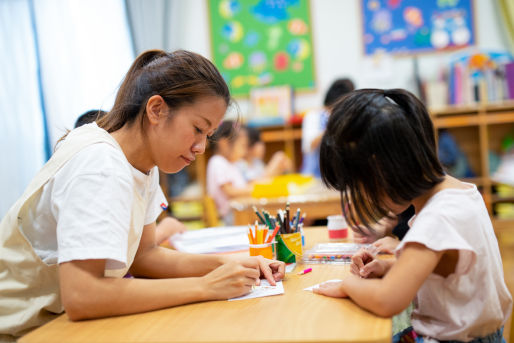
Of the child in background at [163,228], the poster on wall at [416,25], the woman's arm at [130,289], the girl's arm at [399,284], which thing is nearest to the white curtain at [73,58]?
the child in background at [163,228]

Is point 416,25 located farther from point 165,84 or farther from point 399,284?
point 399,284

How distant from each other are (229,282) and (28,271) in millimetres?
476

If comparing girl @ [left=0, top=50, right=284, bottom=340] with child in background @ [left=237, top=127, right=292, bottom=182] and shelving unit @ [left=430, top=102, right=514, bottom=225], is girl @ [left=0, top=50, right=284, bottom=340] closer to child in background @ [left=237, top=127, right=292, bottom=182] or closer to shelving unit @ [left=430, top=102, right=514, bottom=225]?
child in background @ [left=237, top=127, right=292, bottom=182]

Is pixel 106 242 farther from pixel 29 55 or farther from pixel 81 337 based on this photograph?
pixel 29 55

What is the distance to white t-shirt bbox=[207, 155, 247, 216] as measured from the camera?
3.54m

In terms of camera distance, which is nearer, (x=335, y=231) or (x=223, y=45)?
(x=335, y=231)

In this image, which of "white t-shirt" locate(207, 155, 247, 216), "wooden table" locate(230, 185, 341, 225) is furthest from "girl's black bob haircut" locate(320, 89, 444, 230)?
"white t-shirt" locate(207, 155, 247, 216)

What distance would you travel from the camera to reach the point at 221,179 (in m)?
3.53

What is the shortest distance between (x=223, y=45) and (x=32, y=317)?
4.23m

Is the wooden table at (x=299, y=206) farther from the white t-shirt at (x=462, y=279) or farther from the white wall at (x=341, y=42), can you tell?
the white wall at (x=341, y=42)

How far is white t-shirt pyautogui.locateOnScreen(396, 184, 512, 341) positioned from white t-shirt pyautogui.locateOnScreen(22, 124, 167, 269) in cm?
60

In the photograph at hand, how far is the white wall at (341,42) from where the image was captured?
4605mm

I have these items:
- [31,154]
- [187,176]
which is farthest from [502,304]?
[187,176]

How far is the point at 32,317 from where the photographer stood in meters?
1.09
